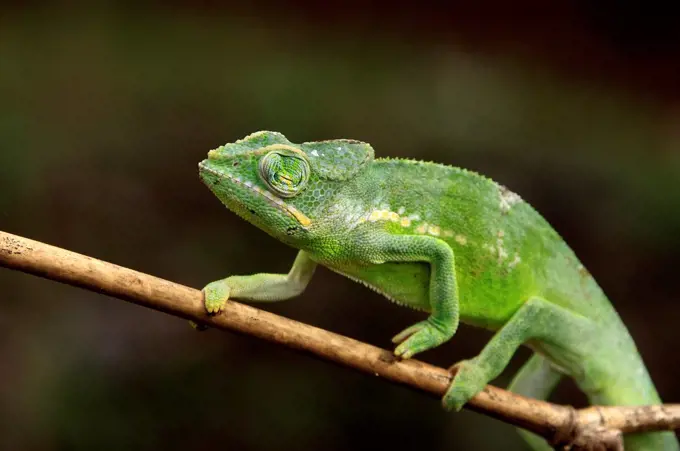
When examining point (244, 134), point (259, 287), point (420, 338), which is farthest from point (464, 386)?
point (244, 134)

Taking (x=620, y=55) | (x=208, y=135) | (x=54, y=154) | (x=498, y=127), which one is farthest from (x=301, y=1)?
(x=620, y=55)

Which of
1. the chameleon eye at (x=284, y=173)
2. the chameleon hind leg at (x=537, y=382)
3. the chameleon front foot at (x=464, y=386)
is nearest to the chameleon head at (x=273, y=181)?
the chameleon eye at (x=284, y=173)

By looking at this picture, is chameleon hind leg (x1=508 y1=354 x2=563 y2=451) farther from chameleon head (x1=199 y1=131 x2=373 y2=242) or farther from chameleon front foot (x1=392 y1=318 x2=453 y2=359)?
chameleon head (x1=199 y1=131 x2=373 y2=242)

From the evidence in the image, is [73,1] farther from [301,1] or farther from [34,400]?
[34,400]

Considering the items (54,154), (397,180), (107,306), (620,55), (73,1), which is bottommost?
(107,306)

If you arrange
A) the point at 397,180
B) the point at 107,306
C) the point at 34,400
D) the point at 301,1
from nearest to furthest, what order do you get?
the point at 397,180
the point at 34,400
the point at 107,306
the point at 301,1

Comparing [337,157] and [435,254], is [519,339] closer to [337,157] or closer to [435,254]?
[435,254]
